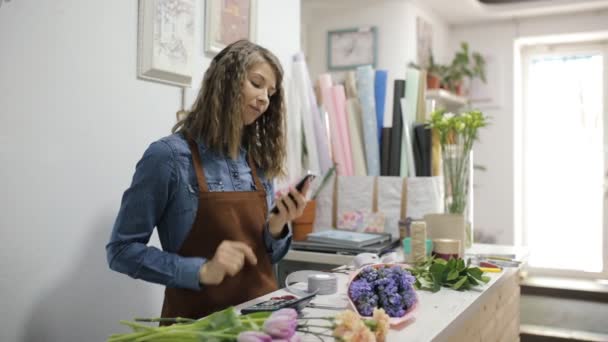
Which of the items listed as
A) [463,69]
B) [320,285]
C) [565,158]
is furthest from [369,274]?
[565,158]

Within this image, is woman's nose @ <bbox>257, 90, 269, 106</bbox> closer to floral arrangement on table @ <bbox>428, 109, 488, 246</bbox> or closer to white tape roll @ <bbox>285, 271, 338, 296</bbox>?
white tape roll @ <bbox>285, 271, 338, 296</bbox>

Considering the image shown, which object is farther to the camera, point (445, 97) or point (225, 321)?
point (445, 97)

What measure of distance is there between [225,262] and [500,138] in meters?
4.33

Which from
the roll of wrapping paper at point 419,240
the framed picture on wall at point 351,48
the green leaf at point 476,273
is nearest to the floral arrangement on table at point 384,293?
the green leaf at point 476,273

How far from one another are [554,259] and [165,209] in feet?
15.2

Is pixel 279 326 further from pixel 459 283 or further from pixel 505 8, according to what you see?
pixel 505 8

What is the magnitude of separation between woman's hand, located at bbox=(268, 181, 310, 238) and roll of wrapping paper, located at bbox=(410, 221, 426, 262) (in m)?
0.56

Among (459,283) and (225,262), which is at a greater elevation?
(225,262)

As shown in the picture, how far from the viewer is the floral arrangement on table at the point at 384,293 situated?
1.29m

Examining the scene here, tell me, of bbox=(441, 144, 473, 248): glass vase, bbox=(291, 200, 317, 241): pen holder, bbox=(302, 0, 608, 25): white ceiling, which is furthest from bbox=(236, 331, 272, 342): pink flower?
bbox=(302, 0, 608, 25): white ceiling

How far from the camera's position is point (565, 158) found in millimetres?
5176

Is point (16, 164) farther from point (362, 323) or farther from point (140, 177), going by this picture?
point (362, 323)

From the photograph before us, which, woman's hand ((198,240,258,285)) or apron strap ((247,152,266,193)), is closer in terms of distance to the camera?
woman's hand ((198,240,258,285))

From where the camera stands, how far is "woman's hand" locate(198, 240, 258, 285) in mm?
1288
